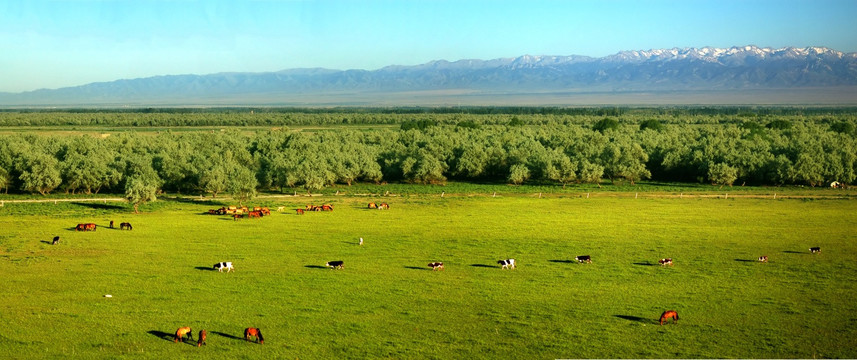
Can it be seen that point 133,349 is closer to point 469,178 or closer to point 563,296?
point 563,296

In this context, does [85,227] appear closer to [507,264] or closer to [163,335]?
[163,335]

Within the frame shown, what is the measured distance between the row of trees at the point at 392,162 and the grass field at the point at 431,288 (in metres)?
16.9

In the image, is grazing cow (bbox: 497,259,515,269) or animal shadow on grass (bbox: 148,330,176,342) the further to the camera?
grazing cow (bbox: 497,259,515,269)

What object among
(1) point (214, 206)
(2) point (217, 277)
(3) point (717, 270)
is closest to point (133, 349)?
(2) point (217, 277)

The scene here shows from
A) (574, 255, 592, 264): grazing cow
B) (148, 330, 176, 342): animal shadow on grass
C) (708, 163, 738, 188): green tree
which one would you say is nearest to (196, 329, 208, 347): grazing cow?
(148, 330, 176, 342): animal shadow on grass

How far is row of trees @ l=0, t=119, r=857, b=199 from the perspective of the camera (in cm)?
6825

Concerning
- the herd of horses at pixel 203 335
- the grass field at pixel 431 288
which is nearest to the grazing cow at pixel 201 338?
the herd of horses at pixel 203 335

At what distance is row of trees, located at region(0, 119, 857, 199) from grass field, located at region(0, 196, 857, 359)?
55.3 ft

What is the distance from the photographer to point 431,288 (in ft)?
99.1

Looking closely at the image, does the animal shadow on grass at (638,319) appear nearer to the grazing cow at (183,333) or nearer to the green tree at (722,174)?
the grazing cow at (183,333)

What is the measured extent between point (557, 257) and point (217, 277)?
56.0ft

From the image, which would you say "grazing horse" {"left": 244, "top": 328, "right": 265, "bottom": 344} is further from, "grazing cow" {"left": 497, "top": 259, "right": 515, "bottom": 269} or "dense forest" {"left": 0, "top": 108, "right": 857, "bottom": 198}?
"dense forest" {"left": 0, "top": 108, "right": 857, "bottom": 198}

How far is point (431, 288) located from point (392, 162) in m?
52.1

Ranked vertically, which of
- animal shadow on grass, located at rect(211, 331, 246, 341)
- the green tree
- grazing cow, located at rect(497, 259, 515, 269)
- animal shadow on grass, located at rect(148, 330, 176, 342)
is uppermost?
animal shadow on grass, located at rect(148, 330, 176, 342)
